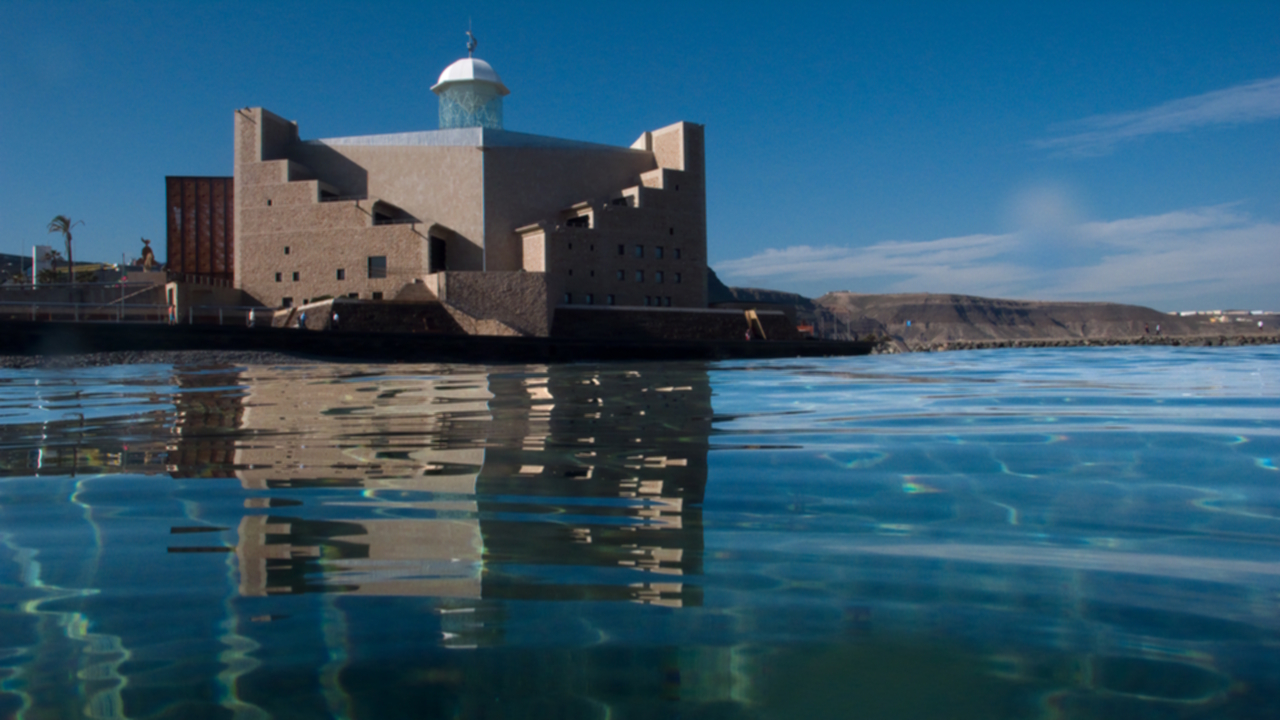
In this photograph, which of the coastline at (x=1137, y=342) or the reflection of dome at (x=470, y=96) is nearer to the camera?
the reflection of dome at (x=470, y=96)

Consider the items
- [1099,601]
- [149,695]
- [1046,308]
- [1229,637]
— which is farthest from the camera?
[1046,308]

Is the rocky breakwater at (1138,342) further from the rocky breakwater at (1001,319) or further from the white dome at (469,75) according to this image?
the rocky breakwater at (1001,319)

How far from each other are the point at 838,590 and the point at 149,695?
65.1 inches

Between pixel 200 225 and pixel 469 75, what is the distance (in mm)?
19227

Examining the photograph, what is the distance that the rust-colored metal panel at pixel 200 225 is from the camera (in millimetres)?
48406

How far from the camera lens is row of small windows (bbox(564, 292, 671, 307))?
42719 millimetres

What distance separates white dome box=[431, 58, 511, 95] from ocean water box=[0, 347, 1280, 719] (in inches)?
1852

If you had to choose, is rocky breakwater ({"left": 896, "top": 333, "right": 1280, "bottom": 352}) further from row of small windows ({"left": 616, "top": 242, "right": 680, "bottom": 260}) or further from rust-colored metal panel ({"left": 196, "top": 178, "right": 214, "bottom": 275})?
rust-colored metal panel ({"left": 196, "top": 178, "right": 214, "bottom": 275})

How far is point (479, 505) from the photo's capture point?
331 centimetres

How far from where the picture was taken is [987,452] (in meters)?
4.62

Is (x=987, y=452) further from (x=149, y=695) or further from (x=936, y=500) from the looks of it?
(x=149, y=695)

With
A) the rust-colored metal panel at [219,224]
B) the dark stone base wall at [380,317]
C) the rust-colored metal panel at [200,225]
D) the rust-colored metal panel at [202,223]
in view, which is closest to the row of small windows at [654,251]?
the dark stone base wall at [380,317]

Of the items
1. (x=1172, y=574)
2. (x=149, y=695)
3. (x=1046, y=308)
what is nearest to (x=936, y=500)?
(x=1172, y=574)

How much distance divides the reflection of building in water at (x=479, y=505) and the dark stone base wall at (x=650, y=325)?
32362 millimetres
